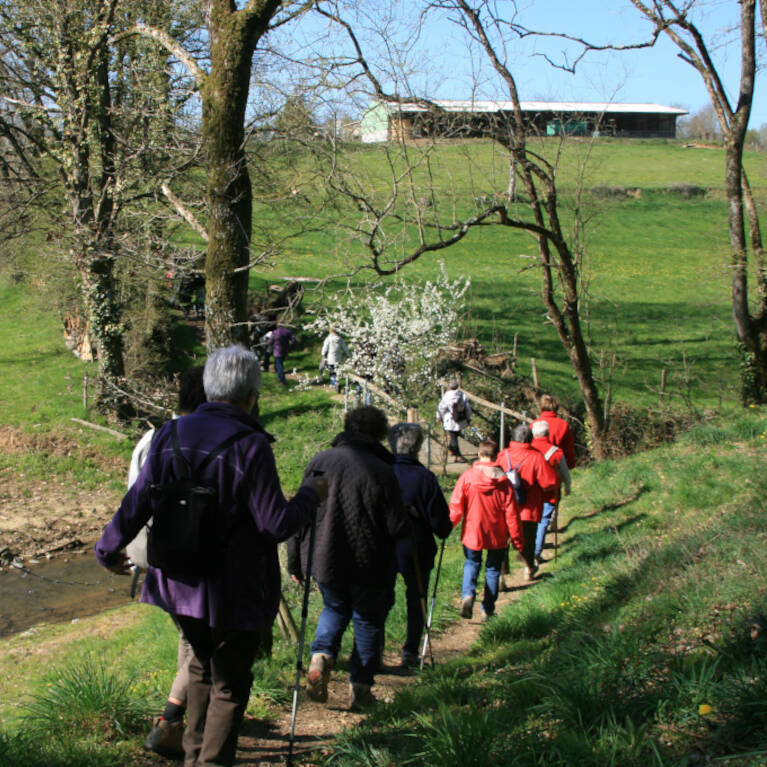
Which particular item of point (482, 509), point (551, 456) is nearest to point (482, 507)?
point (482, 509)

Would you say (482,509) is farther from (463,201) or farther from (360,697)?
(463,201)

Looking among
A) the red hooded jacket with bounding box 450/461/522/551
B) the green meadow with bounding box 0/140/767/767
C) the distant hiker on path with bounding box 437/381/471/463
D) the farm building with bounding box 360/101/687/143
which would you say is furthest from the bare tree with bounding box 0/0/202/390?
the red hooded jacket with bounding box 450/461/522/551

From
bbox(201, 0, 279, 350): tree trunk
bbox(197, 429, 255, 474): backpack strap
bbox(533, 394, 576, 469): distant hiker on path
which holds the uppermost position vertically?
bbox(201, 0, 279, 350): tree trunk

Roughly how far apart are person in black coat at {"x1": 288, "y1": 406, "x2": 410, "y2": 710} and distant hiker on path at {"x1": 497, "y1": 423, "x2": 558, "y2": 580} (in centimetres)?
368

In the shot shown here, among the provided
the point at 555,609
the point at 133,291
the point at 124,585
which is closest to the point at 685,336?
the point at 133,291

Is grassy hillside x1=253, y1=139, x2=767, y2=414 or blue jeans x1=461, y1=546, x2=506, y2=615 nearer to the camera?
blue jeans x1=461, y1=546, x2=506, y2=615

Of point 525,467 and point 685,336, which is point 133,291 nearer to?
point 525,467

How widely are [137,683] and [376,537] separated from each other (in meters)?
1.85

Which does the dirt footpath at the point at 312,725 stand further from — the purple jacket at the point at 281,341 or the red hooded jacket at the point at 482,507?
the purple jacket at the point at 281,341

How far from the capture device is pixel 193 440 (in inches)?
126

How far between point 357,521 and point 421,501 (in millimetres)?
973

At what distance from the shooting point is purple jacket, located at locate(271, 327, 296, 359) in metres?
21.3

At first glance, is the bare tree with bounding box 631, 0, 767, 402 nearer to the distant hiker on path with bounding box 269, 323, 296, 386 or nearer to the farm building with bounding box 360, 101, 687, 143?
the farm building with bounding box 360, 101, 687, 143

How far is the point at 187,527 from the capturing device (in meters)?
3.02
